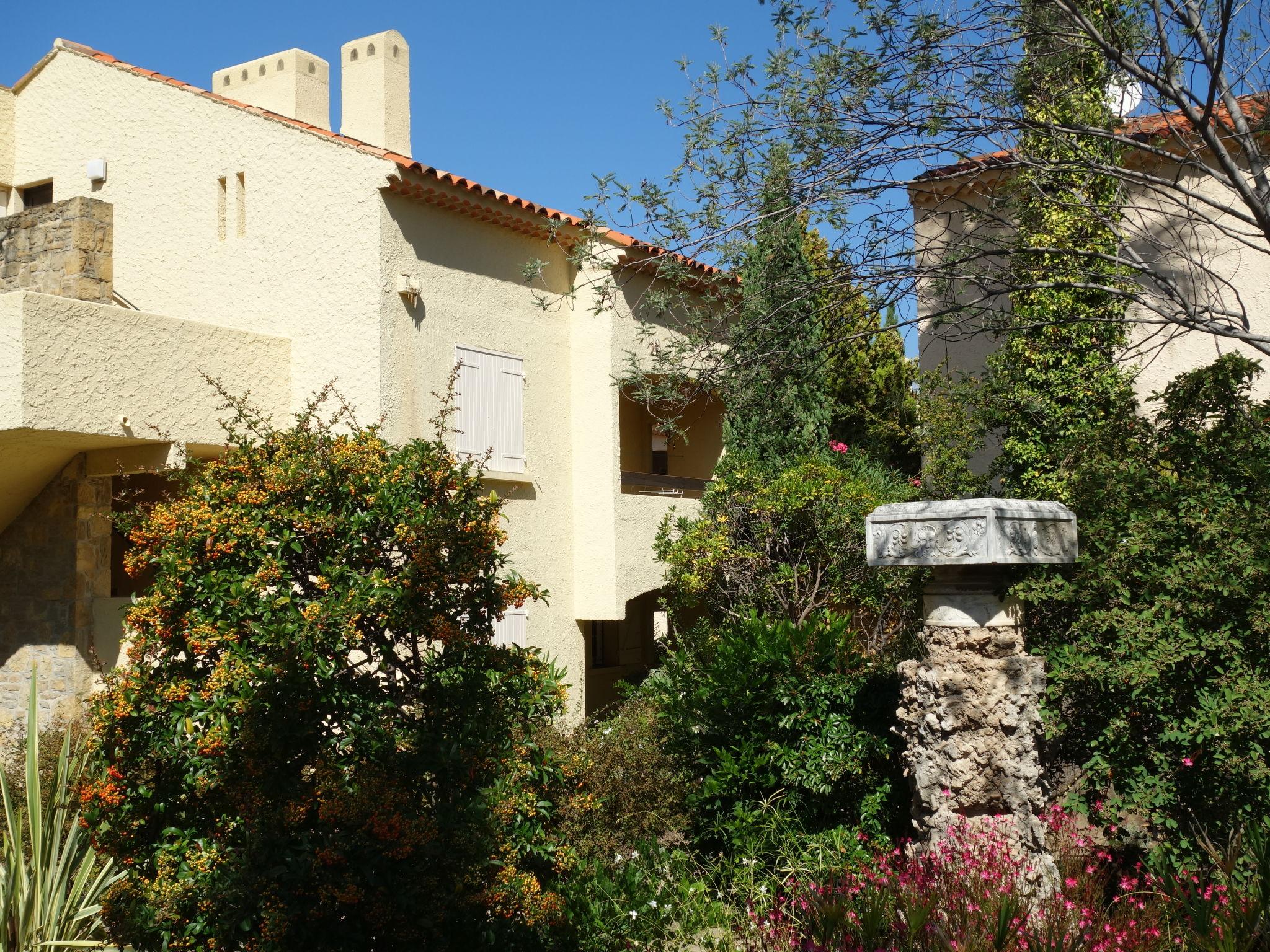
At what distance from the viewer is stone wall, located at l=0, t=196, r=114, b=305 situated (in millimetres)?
10844

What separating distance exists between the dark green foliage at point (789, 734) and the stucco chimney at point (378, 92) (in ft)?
29.4

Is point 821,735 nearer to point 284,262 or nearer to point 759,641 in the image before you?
point 759,641

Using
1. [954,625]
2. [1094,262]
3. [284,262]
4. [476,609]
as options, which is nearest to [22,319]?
[284,262]

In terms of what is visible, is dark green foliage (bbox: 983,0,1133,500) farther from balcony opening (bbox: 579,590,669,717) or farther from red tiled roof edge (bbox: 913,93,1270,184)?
balcony opening (bbox: 579,590,669,717)

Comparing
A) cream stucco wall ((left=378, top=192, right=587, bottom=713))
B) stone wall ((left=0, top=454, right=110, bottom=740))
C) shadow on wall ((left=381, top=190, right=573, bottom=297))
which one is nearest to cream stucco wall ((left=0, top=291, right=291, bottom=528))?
stone wall ((left=0, top=454, right=110, bottom=740))

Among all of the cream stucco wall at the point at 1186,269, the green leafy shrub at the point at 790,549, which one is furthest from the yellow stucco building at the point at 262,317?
the cream stucco wall at the point at 1186,269

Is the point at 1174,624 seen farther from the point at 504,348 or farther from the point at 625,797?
the point at 504,348

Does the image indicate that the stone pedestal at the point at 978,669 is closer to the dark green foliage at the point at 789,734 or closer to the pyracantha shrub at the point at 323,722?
the dark green foliage at the point at 789,734

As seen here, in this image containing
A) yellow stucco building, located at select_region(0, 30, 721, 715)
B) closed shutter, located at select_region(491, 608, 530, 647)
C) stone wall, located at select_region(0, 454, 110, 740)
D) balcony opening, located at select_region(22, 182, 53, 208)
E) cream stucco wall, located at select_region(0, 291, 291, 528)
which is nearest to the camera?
cream stucco wall, located at select_region(0, 291, 291, 528)

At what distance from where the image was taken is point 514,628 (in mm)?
12688

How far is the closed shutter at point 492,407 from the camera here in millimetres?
12297

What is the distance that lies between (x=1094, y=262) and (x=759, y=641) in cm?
552

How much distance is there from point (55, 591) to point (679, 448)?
919cm

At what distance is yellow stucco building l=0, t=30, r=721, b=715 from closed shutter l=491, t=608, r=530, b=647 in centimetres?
5
